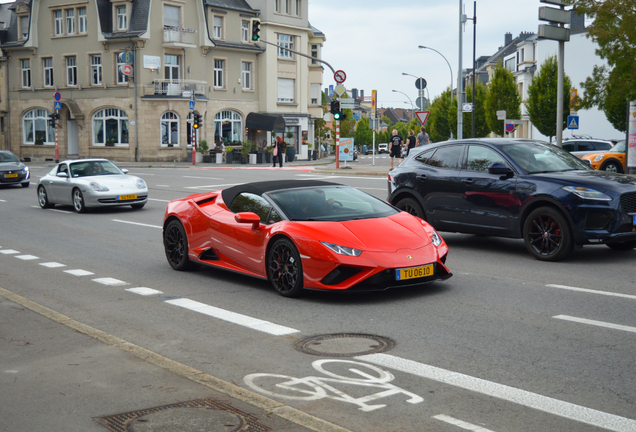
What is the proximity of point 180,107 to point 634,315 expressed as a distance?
165 feet

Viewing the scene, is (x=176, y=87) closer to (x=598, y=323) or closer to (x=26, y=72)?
(x=26, y=72)

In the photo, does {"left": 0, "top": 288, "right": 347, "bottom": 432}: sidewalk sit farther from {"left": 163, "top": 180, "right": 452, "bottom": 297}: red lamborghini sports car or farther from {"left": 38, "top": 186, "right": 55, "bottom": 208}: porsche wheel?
{"left": 38, "top": 186, "right": 55, "bottom": 208}: porsche wheel

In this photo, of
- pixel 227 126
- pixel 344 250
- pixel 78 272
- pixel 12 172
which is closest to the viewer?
pixel 344 250

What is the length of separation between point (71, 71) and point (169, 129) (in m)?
10.1

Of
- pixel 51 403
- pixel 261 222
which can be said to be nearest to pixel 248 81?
pixel 261 222

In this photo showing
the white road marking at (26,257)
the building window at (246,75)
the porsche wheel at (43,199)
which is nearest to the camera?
the white road marking at (26,257)

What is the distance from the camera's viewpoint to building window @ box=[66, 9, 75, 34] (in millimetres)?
57153

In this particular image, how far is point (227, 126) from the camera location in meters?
58.8

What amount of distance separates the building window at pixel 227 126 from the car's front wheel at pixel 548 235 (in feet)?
161

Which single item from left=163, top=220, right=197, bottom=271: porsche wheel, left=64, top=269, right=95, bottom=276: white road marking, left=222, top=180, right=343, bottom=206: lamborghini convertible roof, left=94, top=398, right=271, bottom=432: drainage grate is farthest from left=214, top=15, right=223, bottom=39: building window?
left=94, top=398, right=271, bottom=432: drainage grate

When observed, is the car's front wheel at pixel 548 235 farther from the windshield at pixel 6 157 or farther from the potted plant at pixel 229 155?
the potted plant at pixel 229 155

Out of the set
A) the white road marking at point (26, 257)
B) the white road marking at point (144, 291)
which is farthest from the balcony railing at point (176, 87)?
the white road marking at point (144, 291)

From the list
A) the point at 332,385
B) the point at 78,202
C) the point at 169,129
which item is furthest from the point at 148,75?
the point at 332,385

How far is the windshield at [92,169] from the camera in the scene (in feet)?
62.3
